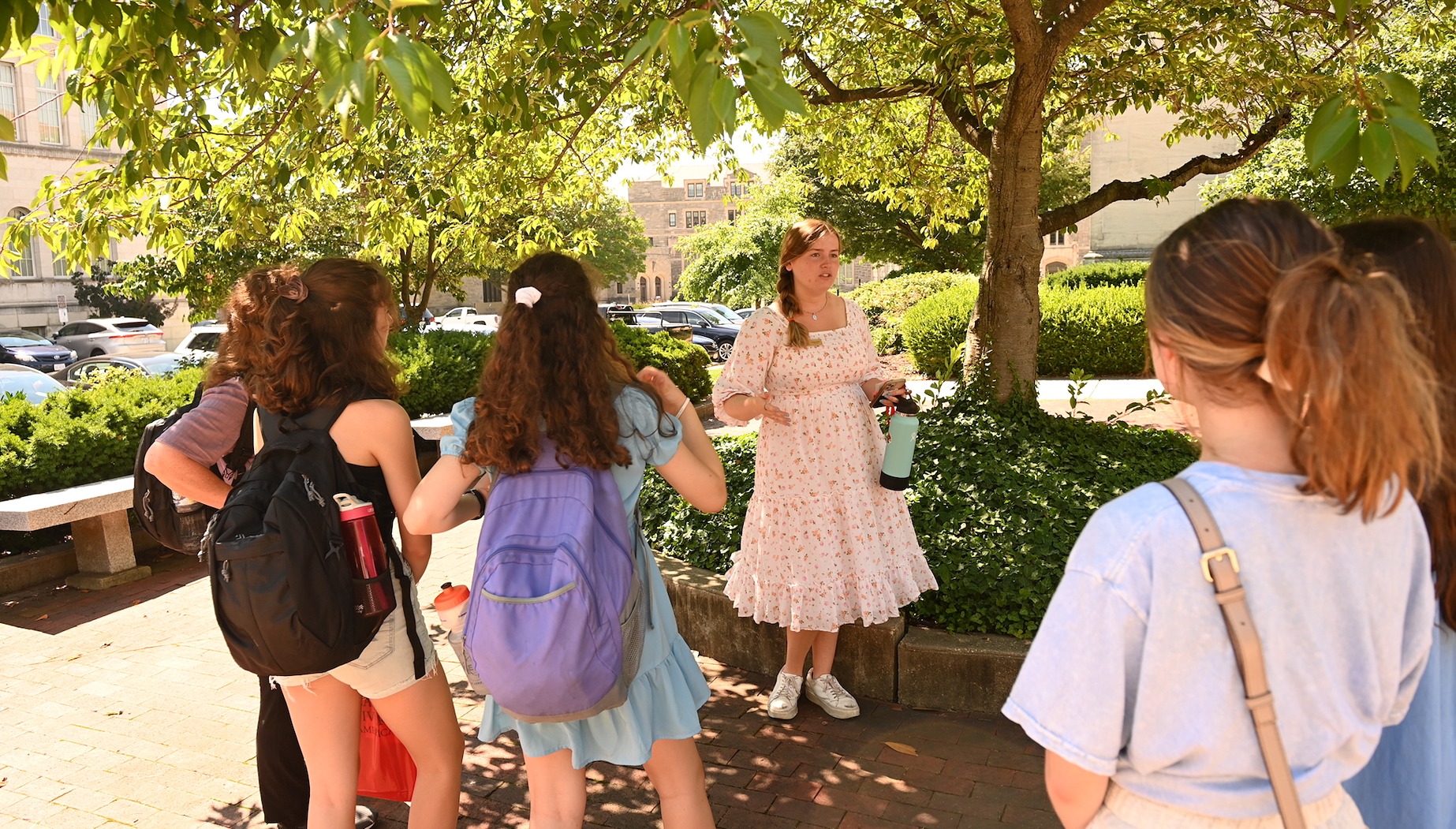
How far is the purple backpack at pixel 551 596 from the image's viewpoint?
2.27m

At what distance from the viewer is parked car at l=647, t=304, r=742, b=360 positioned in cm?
2698

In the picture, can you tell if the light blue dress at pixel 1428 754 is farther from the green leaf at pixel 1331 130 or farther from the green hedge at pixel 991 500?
the green hedge at pixel 991 500

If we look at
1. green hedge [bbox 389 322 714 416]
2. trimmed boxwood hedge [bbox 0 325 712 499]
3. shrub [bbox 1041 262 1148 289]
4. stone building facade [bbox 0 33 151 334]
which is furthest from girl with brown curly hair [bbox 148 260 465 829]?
stone building facade [bbox 0 33 151 334]

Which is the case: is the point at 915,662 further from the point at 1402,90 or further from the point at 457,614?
the point at 1402,90

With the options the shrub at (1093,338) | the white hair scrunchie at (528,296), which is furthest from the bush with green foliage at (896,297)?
the white hair scrunchie at (528,296)

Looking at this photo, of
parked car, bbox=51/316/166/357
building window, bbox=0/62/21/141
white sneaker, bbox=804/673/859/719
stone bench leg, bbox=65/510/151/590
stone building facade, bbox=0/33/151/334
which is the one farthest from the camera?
stone building facade, bbox=0/33/151/334

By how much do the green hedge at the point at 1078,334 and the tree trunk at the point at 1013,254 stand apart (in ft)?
26.4

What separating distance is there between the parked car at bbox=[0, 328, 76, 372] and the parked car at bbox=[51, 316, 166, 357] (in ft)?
1.90

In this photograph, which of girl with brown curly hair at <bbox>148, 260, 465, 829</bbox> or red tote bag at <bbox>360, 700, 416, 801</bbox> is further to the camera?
red tote bag at <bbox>360, 700, 416, 801</bbox>

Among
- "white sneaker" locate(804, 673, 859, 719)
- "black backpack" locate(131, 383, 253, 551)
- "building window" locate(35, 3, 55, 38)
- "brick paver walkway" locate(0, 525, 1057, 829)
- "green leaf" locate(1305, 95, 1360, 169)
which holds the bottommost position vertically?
"brick paver walkway" locate(0, 525, 1057, 829)

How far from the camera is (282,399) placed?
260cm

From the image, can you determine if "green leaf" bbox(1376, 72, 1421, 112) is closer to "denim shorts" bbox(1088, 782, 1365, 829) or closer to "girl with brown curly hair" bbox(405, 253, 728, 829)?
"denim shorts" bbox(1088, 782, 1365, 829)

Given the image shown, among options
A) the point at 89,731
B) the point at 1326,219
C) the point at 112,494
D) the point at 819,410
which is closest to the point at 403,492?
the point at 819,410

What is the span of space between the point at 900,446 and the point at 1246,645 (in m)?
2.48
